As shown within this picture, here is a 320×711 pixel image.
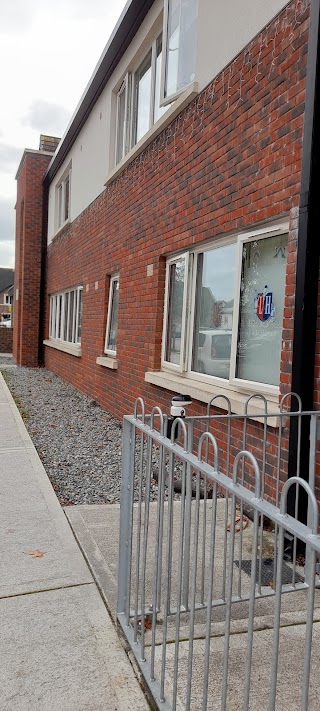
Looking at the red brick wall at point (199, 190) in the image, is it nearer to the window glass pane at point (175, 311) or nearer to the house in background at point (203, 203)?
the house in background at point (203, 203)

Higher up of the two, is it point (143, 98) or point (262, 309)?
point (143, 98)

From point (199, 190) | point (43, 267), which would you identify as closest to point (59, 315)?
point (43, 267)

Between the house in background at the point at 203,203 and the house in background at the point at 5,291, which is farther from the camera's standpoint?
the house in background at the point at 5,291

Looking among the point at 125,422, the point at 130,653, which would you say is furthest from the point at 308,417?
the point at 130,653

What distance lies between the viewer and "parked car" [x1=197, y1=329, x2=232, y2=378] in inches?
211

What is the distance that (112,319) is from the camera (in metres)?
9.58

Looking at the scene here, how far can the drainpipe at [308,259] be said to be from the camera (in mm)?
3598

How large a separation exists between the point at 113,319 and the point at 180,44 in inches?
175

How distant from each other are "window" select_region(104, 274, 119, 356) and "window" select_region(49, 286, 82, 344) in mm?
2984

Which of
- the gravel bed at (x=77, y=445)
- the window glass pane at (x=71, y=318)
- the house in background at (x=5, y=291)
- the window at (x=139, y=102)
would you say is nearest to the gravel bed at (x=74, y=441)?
the gravel bed at (x=77, y=445)

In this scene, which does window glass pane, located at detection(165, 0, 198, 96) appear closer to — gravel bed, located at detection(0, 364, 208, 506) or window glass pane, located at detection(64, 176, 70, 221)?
gravel bed, located at detection(0, 364, 208, 506)

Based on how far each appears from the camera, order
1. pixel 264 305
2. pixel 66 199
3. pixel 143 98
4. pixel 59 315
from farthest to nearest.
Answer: pixel 59 315 < pixel 66 199 < pixel 143 98 < pixel 264 305

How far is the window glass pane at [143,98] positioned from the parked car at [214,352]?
367 centimetres

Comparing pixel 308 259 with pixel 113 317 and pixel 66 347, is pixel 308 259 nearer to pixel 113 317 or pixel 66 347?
pixel 113 317
